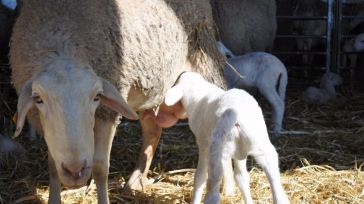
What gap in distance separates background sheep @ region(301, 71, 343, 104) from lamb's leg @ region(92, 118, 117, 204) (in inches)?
169

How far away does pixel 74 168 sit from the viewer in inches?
118

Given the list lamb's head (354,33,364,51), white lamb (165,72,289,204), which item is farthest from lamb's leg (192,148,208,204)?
lamb's head (354,33,364,51)

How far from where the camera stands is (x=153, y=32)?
14.1 ft

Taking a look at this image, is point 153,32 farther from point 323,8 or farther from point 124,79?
point 323,8

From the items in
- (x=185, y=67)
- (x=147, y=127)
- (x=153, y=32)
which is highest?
(x=153, y=32)

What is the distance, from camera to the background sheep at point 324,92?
7621mm

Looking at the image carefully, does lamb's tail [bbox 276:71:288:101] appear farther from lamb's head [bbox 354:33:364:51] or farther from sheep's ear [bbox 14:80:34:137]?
sheep's ear [bbox 14:80:34:137]

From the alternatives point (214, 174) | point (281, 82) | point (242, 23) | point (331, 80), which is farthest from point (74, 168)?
point (331, 80)

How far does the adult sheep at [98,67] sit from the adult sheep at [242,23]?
2.18 m

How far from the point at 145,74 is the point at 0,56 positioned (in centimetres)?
311

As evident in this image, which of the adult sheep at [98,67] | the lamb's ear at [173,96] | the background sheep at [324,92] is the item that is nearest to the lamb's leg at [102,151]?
the adult sheep at [98,67]

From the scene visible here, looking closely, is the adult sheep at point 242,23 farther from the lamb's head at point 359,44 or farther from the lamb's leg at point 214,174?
the lamb's leg at point 214,174

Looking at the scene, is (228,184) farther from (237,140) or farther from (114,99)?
(114,99)

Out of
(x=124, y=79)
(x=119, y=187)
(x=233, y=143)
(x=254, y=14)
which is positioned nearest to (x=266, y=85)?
(x=254, y=14)
